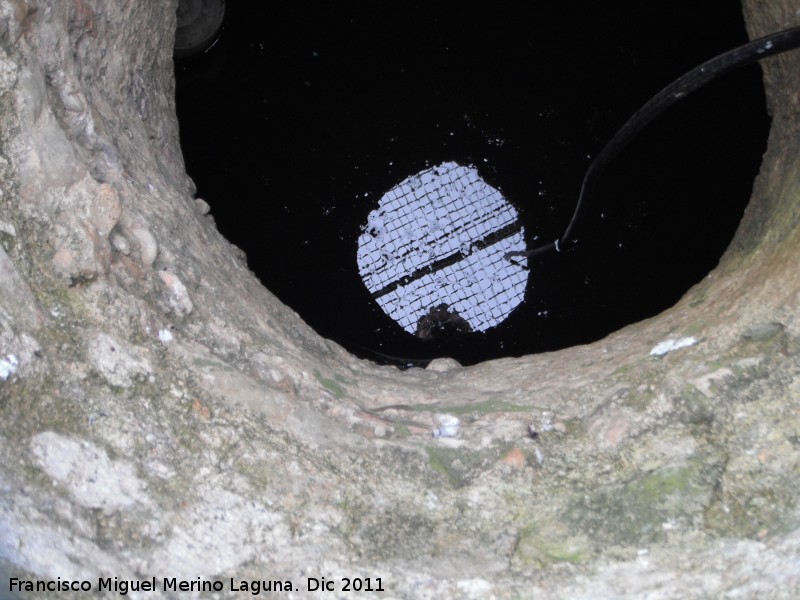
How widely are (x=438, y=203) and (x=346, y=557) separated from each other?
64.2 inches

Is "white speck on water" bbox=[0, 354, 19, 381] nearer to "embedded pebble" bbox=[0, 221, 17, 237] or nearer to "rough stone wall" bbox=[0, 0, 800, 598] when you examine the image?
"rough stone wall" bbox=[0, 0, 800, 598]

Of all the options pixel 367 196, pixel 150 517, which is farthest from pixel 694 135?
pixel 150 517

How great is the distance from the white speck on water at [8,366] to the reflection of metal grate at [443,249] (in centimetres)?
156

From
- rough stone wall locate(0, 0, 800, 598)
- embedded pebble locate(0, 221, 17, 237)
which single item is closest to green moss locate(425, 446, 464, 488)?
rough stone wall locate(0, 0, 800, 598)

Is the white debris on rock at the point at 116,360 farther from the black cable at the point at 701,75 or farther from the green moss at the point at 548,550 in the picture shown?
the black cable at the point at 701,75

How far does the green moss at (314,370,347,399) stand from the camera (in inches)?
54.1

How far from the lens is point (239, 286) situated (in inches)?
60.0

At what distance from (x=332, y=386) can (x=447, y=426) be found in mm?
237

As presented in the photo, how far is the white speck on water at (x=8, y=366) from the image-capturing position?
1.04 meters

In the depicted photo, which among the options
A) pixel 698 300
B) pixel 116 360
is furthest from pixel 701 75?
pixel 116 360

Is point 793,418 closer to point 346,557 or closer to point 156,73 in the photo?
point 346,557

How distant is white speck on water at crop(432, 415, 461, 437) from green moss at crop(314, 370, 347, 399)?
7.6 inches

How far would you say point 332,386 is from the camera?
140 cm

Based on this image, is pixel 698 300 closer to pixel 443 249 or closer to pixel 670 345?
pixel 670 345
